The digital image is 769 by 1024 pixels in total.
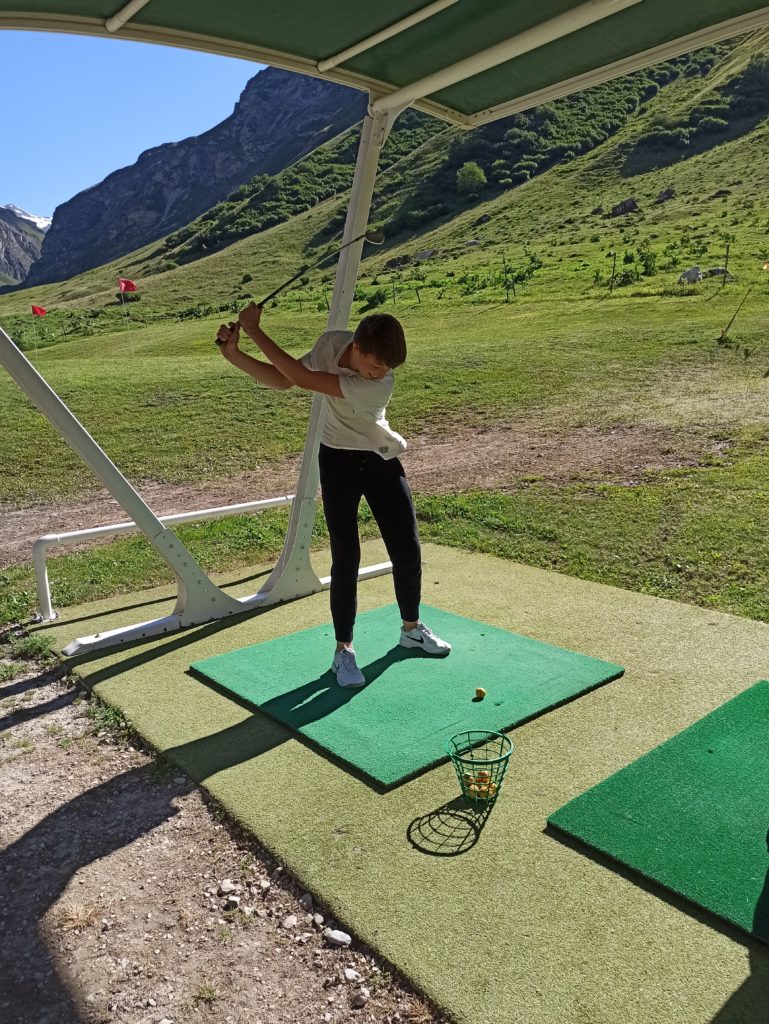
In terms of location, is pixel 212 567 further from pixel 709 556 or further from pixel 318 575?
pixel 709 556

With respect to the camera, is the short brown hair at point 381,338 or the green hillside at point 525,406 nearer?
the short brown hair at point 381,338

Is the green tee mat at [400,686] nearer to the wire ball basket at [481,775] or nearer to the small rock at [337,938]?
the wire ball basket at [481,775]

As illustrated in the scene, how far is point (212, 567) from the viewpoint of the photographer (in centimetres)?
594

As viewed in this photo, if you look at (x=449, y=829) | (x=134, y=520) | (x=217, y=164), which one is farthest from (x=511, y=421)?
(x=217, y=164)

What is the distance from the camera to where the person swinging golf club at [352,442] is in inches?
126

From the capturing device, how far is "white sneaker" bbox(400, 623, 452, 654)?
3936 mm

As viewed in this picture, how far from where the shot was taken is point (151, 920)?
2285mm

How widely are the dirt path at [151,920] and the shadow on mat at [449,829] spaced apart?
0.42 meters

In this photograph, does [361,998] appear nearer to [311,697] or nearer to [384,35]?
[311,697]

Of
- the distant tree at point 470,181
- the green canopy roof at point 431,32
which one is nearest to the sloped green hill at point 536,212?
the distant tree at point 470,181

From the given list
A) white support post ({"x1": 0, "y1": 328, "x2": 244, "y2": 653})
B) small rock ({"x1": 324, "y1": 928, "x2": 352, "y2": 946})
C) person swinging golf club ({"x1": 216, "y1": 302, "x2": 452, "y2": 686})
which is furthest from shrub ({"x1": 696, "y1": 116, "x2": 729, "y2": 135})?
small rock ({"x1": 324, "y1": 928, "x2": 352, "y2": 946})

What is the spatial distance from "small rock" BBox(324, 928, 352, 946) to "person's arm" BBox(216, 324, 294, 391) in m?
1.98

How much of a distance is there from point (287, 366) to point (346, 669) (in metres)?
1.46

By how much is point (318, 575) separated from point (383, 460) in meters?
2.14
